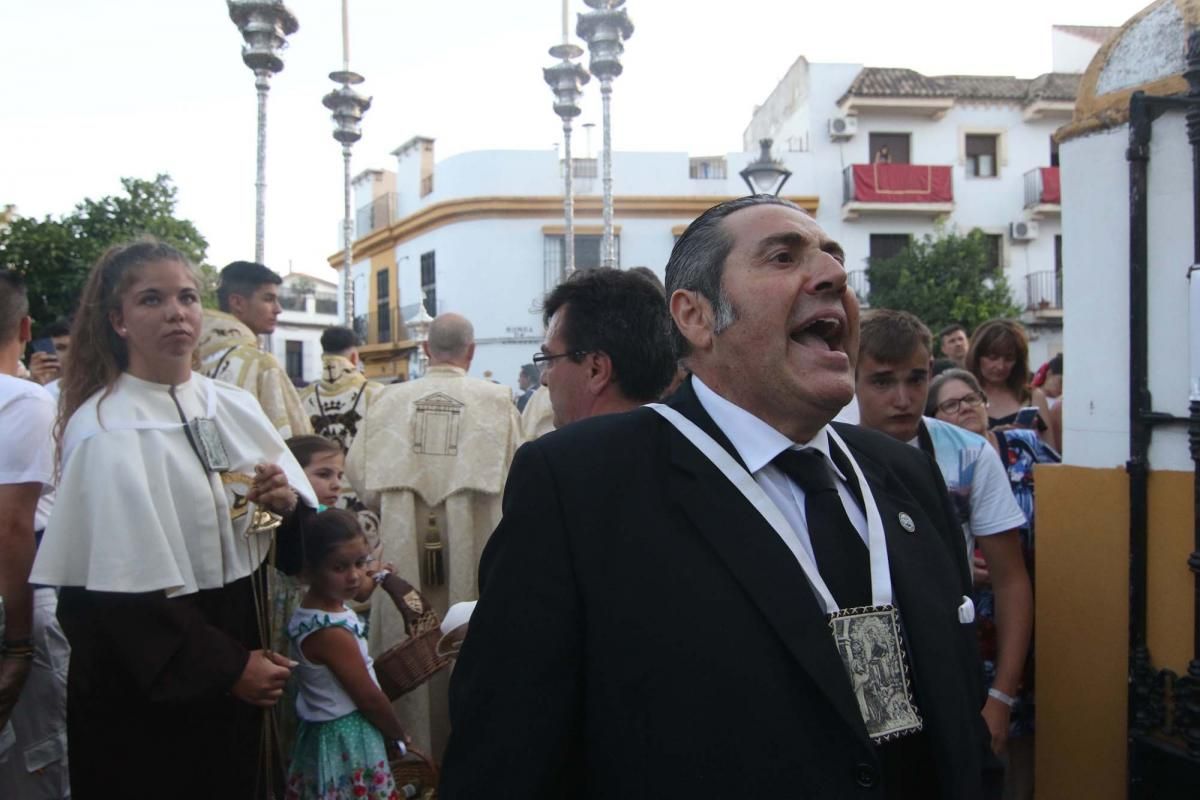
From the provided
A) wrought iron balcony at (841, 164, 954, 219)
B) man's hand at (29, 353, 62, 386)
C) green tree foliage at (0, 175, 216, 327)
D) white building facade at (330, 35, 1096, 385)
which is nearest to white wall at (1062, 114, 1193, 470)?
man's hand at (29, 353, 62, 386)

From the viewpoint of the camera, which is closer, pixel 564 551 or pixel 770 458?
pixel 564 551

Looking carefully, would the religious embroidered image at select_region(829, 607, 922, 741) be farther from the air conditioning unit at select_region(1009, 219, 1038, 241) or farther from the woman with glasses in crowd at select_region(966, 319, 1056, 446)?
the air conditioning unit at select_region(1009, 219, 1038, 241)

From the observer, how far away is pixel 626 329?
2680 mm

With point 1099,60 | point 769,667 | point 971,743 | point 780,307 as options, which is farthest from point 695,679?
point 1099,60

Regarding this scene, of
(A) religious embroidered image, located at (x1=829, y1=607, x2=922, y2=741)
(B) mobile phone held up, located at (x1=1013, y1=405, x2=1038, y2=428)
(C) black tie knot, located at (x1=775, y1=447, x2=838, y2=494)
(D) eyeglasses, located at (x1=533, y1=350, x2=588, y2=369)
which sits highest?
(D) eyeglasses, located at (x1=533, y1=350, x2=588, y2=369)

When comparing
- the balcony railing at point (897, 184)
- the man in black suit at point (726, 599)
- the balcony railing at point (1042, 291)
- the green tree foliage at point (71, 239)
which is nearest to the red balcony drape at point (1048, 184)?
the balcony railing at point (1042, 291)

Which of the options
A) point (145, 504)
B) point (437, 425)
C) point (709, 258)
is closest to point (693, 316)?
point (709, 258)

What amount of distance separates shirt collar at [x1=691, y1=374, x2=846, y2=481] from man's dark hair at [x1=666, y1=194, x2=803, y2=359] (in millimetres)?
144

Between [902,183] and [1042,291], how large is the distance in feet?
16.7

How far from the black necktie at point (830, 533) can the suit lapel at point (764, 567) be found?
0.11 m

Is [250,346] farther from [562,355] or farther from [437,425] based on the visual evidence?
[562,355]

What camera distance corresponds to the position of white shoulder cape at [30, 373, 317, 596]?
2.57 meters

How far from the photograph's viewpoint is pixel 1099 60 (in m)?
3.49

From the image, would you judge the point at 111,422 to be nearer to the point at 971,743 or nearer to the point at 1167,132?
the point at 971,743
